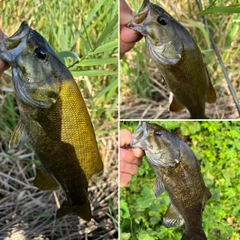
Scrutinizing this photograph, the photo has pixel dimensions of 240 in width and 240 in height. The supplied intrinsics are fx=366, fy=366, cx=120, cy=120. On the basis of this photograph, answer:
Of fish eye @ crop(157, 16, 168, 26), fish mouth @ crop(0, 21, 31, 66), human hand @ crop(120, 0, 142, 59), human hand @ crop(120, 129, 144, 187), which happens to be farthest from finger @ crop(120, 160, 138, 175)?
fish mouth @ crop(0, 21, 31, 66)

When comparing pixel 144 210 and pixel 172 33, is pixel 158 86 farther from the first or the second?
pixel 172 33

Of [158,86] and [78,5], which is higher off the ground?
[78,5]

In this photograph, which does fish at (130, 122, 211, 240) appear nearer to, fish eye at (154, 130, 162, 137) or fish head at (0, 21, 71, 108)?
fish eye at (154, 130, 162, 137)

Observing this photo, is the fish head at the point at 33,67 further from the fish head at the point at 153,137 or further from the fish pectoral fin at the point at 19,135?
the fish head at the point at 153,137

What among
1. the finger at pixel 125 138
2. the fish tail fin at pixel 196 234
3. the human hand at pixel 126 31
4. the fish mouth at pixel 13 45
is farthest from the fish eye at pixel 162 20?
the fish tail fin at pixel 196 234

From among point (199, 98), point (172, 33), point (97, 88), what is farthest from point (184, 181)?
point (97, 88)
